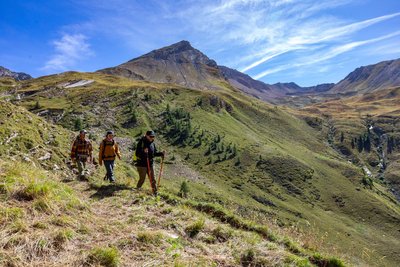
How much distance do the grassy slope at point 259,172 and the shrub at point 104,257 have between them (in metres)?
63.0

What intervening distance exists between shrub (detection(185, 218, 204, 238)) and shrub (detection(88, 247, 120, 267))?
3195 mm

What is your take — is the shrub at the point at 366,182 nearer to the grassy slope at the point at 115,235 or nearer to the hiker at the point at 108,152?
the hiker at the point at 108,152

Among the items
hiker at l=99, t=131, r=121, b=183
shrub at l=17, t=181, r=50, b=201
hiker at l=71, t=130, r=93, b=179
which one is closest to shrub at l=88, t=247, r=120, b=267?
shrub at l=17, t=181, r=50, b=201

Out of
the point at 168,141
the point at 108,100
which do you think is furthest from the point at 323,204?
the point at 108,100

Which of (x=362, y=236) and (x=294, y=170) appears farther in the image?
(x=294, y=170)

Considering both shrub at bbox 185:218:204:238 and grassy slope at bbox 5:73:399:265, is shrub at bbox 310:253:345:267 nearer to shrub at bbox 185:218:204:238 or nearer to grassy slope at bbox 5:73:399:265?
shrub at bbox 185:218:204:238

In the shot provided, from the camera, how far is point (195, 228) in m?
9.88

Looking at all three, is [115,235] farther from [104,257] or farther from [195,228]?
[195,228]

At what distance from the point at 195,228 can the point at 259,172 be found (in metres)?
100

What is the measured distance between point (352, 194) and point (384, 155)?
86431 millimetres

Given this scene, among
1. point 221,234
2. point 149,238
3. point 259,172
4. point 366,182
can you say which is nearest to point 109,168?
point 221,234

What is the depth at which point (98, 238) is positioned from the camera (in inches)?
315

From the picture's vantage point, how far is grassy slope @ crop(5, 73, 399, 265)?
87631 mm

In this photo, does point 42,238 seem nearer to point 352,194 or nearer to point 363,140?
point 352,194
